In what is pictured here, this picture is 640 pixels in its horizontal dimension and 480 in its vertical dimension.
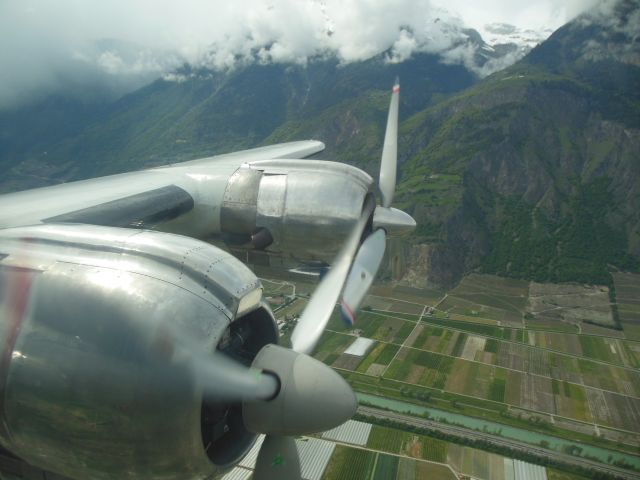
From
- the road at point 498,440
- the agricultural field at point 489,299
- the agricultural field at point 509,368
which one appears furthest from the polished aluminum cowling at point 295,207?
the agricultural field at point 489,299

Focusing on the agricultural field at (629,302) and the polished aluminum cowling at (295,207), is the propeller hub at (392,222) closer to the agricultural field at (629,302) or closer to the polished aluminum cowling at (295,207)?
the polished aluminum cowling at (295,207)

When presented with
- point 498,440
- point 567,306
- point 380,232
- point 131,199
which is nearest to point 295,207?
point 380,232

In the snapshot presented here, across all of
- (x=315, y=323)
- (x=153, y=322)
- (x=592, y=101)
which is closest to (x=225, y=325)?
(x=153, y=322)

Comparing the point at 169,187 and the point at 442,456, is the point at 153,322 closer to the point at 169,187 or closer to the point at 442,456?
the point at 169,187

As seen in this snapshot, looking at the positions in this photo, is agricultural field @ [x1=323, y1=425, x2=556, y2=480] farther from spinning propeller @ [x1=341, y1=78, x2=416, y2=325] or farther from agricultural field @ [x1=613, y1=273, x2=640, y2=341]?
agricultural field @ [x1=613, y1=273, x2=640, y2=341]

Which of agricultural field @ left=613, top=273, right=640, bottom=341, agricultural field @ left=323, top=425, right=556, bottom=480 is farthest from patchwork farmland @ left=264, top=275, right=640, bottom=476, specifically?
agricultural field @ left=323, top=425, right=556, bottom=480

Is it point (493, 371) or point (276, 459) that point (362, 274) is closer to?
point (276, 459)
